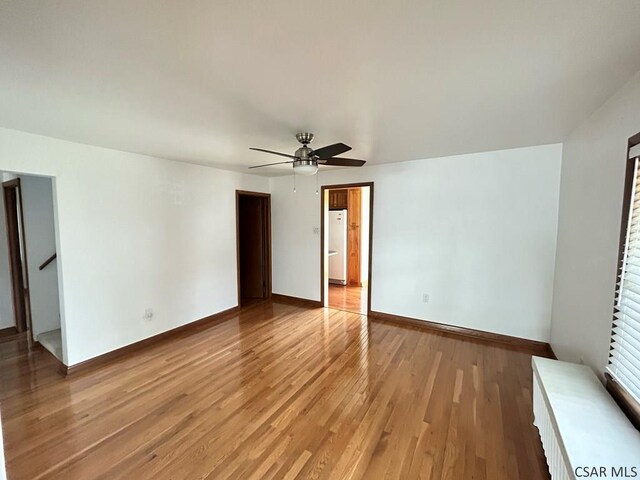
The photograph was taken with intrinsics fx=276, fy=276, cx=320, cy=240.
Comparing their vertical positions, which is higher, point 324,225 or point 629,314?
point 324,225

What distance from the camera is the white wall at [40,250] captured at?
10.8 feet

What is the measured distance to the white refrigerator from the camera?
629 centimetres

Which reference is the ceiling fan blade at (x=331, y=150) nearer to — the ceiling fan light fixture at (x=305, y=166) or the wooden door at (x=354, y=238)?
the ceiling fan light fixture at (x=305, y=166)

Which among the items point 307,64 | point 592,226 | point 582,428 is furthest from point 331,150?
point 582,428

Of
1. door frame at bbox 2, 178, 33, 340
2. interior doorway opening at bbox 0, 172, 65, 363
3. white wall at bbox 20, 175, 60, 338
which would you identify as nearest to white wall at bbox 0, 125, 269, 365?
interior doorway opening at bbox 0, 172, 65, 363

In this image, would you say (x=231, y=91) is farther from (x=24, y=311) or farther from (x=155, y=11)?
(x=24, y=311)

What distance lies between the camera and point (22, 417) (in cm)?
210

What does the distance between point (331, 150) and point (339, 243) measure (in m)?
4.18

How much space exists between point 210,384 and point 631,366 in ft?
9.62

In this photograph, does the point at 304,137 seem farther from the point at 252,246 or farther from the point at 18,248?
the point at 18,248

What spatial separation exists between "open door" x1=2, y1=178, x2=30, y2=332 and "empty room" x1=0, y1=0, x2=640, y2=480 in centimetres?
3

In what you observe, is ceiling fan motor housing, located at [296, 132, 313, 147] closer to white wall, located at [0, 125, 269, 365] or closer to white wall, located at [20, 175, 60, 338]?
white wall, located at [0, 125, 269, 365]

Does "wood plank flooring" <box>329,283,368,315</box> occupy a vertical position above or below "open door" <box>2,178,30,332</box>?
below

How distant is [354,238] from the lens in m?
6.30
